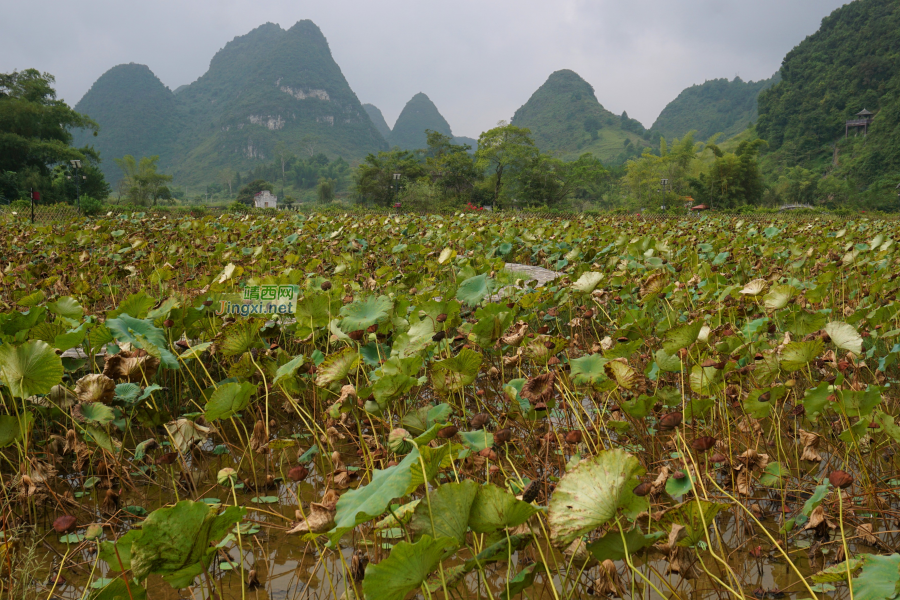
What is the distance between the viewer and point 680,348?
160cm

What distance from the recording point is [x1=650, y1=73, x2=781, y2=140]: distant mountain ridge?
334ft

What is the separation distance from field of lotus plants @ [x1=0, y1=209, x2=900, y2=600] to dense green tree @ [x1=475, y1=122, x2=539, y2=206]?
34.2 metres

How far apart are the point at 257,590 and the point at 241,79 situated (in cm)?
15961

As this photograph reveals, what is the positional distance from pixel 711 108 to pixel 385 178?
337ft

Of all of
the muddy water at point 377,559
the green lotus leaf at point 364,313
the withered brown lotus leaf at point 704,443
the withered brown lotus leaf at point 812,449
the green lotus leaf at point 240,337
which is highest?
the green lotus leaf at point 364,313

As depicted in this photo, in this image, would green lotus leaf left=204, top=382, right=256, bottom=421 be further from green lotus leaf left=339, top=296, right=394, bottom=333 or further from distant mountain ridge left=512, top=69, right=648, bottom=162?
distant mountain ridge left=512, top=69, right=648, bottom=162

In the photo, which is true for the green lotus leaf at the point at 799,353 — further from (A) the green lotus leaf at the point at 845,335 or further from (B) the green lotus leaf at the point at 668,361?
(B) the green lotus leaf at the point at 668,361

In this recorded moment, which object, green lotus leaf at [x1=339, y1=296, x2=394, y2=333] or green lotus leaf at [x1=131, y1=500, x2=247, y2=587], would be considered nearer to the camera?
green lotus leaf at [x1=131, y1=500, x2=247, y2=587]

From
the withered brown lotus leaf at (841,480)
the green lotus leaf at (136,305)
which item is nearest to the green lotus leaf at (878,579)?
the withered brown lotus leaf at (841,480)

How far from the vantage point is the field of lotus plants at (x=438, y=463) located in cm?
84

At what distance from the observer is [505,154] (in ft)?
120

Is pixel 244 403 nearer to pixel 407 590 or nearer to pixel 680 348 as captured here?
pixel 407 590

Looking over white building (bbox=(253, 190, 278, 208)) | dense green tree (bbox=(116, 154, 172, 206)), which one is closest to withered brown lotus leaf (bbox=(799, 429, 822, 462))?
dense green tree (bbox=(116, 154, 172, 206))

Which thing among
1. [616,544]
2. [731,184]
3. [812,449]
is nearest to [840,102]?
[731,184]
